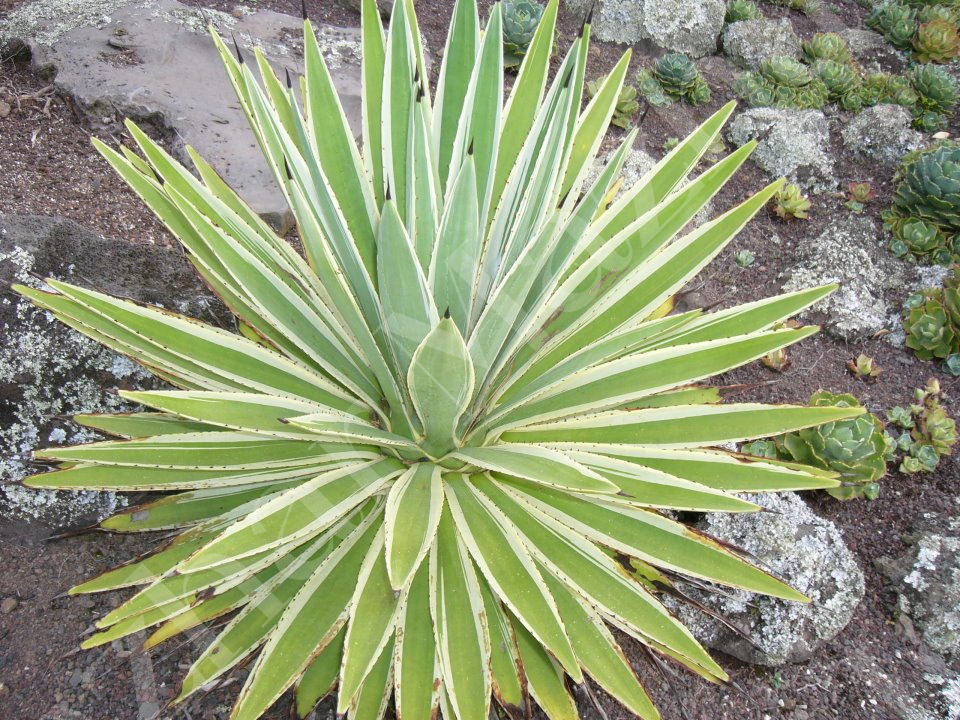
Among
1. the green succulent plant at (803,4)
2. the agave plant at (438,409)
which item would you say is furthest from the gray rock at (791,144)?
the agave plant at (438,409)

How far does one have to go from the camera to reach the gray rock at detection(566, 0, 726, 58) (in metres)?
3.86

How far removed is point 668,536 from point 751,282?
1.94 m

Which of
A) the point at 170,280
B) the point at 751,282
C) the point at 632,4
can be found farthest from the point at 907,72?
the point at 170,280

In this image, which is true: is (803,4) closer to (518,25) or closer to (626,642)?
(518,25)

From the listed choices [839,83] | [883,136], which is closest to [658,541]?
[883,136]

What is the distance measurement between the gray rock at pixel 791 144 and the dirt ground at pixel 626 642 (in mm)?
102

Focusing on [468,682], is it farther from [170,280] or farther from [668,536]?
[170,280]

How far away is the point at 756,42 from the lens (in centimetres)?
395

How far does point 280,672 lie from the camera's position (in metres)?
1.24

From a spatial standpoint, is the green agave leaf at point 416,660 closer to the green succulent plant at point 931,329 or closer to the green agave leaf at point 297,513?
the green agave leaf at point 297,513

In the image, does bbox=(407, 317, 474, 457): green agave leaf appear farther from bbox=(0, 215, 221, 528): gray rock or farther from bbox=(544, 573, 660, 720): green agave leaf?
bbox=(0, 215, 221, 528): gray rock

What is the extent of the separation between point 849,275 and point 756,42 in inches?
70.9

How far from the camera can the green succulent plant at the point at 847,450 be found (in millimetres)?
2250

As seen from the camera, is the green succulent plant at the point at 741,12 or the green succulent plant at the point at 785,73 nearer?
the green succulent plant at the point at 785,73
